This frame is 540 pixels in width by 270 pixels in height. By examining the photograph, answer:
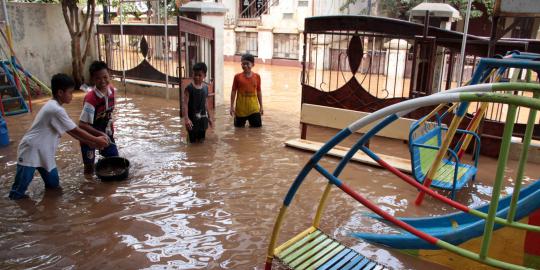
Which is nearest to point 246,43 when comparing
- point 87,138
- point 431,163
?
point 431,163

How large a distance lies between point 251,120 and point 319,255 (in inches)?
Result: 193

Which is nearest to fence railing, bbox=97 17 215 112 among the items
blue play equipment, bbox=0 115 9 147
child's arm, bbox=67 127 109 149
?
blue play equipment, bbox=0 115 9 147

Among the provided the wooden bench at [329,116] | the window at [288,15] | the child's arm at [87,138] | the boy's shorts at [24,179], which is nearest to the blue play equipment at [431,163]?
the wooden bench at [329,116]

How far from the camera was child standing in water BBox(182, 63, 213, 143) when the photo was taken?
6461mm

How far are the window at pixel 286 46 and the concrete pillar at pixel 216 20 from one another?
13.0 m

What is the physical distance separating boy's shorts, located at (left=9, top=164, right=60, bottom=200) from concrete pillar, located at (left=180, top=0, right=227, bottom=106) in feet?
18.4

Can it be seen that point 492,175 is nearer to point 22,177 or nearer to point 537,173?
point 537,173

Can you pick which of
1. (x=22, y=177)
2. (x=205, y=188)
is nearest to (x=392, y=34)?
(x=205, y=188)

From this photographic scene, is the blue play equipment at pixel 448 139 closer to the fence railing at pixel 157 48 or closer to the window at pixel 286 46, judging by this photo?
the fence railing at pixel 157 48

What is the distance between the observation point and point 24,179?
4492mm

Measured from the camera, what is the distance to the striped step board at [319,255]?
309 cm

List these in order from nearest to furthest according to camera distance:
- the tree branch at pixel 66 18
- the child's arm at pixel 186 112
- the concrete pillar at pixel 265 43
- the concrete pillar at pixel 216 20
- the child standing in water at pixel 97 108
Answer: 1. the child standing in water at pixel 97 108
2. the child's arm at pixel 186 112
3. the concrete pillar at pixel 216 20
4. the tree branch at pixel 66 18
5. the concrete pillar at pixel 265 43

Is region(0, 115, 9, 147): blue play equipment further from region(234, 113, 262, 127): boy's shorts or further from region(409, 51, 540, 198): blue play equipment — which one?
region(409, 51, 540, 198): blue play equipment

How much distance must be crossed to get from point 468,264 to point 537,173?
3092 millimetres
